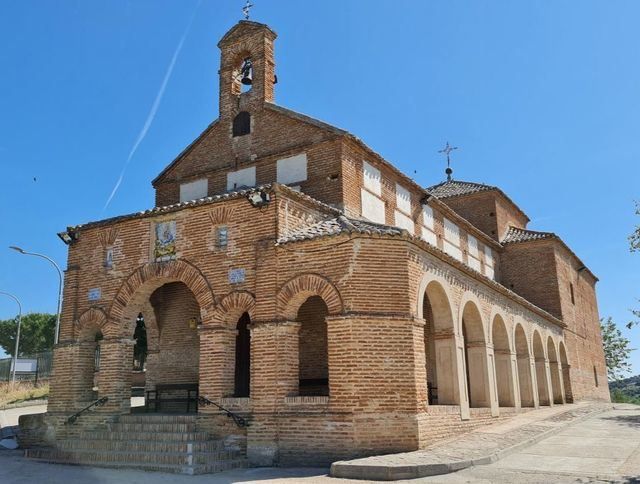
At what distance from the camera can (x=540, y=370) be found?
2189cm

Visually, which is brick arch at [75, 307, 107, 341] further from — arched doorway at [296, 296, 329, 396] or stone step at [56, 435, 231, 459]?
arched doorway at [296, 296, 329, 396]

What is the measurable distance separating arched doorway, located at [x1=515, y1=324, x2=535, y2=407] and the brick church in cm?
5

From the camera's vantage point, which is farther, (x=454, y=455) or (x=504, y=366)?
(x=504, y=366)

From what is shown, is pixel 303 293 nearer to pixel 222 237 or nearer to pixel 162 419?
pixel 222 237

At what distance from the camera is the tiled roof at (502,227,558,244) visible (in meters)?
26.7

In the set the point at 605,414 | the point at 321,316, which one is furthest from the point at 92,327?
the point at 605,414

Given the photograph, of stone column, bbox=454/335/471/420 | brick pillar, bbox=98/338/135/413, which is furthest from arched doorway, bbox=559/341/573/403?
brick pillar, bbox=98/338/135/413

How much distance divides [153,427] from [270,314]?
134 inches

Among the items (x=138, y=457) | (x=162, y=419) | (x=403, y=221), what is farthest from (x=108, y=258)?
(x=403, y=221)

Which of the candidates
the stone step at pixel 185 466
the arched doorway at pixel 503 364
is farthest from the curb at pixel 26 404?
the arched doorway at pixel 503 364

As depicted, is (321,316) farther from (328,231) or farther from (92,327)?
(92,327)

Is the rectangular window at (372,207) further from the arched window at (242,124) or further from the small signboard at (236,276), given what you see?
the small signboard at (236,276)

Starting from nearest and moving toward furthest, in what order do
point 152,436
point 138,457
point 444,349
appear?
point 138,457 < point 152,436 < point 444,349

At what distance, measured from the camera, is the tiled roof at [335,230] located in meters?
11.5
